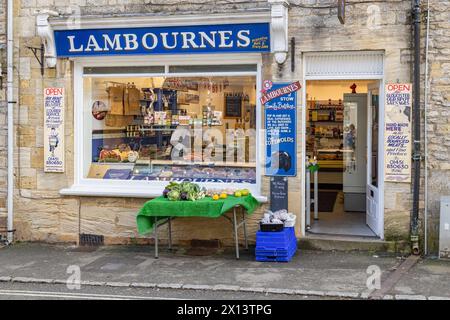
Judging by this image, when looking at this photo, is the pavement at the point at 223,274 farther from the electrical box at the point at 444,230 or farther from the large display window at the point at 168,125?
the large display window at the point at 168,125

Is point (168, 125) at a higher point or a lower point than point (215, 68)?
lower

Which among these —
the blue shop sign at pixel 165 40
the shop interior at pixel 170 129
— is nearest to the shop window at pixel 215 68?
the shop interior at pixel 170 129

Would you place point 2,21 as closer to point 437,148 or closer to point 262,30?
point 262,30

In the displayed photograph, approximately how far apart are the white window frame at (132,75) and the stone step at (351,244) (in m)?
0.96

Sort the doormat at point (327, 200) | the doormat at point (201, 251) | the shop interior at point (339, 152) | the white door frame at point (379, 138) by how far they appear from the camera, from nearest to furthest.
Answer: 1. the white door frame at point (379, 138)
2. the doormat at point (201, 251)
3. the shop interior at point (339, 152)
4. the doormat at point (327, 200)

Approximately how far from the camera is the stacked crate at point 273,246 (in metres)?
8.78

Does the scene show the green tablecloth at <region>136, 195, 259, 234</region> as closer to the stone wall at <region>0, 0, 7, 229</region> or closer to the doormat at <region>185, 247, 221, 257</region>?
the doormat at <region>185, 247, 221, 257</region>

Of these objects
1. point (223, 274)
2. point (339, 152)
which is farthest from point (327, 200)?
point (223, 274)

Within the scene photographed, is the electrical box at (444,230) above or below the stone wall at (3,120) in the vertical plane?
below

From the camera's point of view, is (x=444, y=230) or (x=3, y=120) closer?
(x=444, y=230)

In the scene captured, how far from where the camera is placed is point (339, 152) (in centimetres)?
1473

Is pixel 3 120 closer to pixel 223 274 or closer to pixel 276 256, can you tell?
pixel 223 274

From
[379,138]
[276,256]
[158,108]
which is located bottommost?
[276,256]

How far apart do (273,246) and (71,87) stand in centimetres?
434
